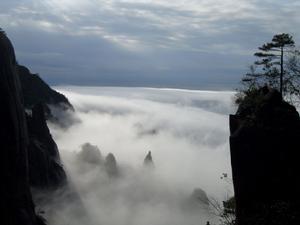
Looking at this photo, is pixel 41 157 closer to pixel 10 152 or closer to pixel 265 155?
pixel 10 152

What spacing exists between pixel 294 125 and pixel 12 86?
43.2 m

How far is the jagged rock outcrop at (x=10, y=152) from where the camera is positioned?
6719cm

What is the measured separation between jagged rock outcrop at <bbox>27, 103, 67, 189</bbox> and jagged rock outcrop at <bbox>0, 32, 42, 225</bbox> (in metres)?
35.9

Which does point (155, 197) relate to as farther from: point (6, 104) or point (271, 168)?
point (271, 168)

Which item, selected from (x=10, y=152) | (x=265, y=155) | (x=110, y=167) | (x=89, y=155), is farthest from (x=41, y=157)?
(x=89, y=155)

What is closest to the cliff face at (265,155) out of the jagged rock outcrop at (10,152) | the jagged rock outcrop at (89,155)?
the jagged rock outcrop at (10,152)

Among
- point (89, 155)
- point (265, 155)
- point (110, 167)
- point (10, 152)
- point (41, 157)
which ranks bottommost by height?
point (110, 167)

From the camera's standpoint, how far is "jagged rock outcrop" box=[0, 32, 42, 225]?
67188 mm

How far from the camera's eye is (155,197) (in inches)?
7392

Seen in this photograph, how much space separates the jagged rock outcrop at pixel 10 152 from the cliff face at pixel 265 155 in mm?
38657

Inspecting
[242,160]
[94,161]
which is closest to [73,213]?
[94,161]

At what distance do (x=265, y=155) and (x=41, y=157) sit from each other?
77.5m

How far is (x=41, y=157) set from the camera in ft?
352

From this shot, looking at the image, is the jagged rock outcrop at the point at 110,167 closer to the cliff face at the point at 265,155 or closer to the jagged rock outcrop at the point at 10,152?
the jagged rock outcrop at the point at 10,152
